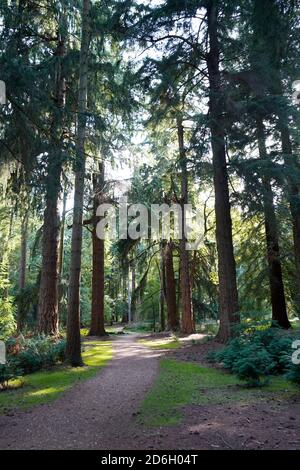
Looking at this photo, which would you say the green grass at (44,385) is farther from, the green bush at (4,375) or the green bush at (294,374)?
the green bush at (294,374)

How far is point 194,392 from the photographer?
22.7ft

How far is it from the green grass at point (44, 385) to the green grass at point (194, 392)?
5.73ft

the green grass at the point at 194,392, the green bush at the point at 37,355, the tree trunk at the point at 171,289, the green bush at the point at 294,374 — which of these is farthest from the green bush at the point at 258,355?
the tree trunk at the point at 171,289

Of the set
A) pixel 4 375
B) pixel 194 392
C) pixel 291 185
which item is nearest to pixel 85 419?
pixel 194 392

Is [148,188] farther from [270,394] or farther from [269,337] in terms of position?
[270,394]

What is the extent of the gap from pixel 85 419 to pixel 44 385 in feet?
8.88

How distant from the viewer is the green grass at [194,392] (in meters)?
5.63

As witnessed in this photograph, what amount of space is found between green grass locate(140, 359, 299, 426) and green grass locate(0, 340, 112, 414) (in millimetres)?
1747

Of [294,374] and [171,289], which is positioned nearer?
[294,374]

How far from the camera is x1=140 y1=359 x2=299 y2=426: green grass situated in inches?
222

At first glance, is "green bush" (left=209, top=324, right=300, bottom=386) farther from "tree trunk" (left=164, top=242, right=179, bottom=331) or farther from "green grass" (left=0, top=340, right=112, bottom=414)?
"tree trunk" (left=164, top=242, right=179, bottom=331)

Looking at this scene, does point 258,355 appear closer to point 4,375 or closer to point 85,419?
point 85,419

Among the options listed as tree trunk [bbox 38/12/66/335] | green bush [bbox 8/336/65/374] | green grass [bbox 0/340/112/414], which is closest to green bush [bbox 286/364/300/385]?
green grass [bbox 0/340/112/414]
